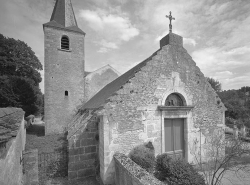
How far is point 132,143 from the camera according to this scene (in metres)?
5.84

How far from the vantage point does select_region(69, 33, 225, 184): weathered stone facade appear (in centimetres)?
552

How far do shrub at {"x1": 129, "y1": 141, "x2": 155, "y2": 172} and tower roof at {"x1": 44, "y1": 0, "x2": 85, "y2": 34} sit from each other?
16.8m

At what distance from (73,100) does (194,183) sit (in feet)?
48.8

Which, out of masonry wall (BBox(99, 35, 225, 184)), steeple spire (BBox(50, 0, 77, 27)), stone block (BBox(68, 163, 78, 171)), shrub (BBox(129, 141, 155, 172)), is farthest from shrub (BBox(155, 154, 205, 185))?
steeple spire (BBox(50, 0, 77, 27))

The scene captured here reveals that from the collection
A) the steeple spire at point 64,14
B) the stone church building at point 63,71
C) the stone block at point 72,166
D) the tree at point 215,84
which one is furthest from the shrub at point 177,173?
the tree at point 215,84

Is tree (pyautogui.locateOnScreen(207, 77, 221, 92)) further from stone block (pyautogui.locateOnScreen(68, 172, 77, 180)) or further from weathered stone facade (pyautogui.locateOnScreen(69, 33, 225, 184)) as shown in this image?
stone block (pyautogui.locateOnScreen(68, 172, 77, 180))

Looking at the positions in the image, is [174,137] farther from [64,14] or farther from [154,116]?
[64,14]

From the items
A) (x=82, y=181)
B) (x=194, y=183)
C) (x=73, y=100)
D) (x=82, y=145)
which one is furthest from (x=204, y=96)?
(x=73, y=100)

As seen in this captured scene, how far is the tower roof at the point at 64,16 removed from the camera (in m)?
16.8

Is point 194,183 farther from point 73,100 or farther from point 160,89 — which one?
point 73,100

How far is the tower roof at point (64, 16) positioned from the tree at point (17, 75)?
620cm

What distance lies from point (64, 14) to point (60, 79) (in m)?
8.46

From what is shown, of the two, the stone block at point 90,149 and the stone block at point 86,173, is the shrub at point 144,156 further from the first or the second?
the stone block at point 86,173

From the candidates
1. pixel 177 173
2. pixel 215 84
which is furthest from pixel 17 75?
pixel 215 84
